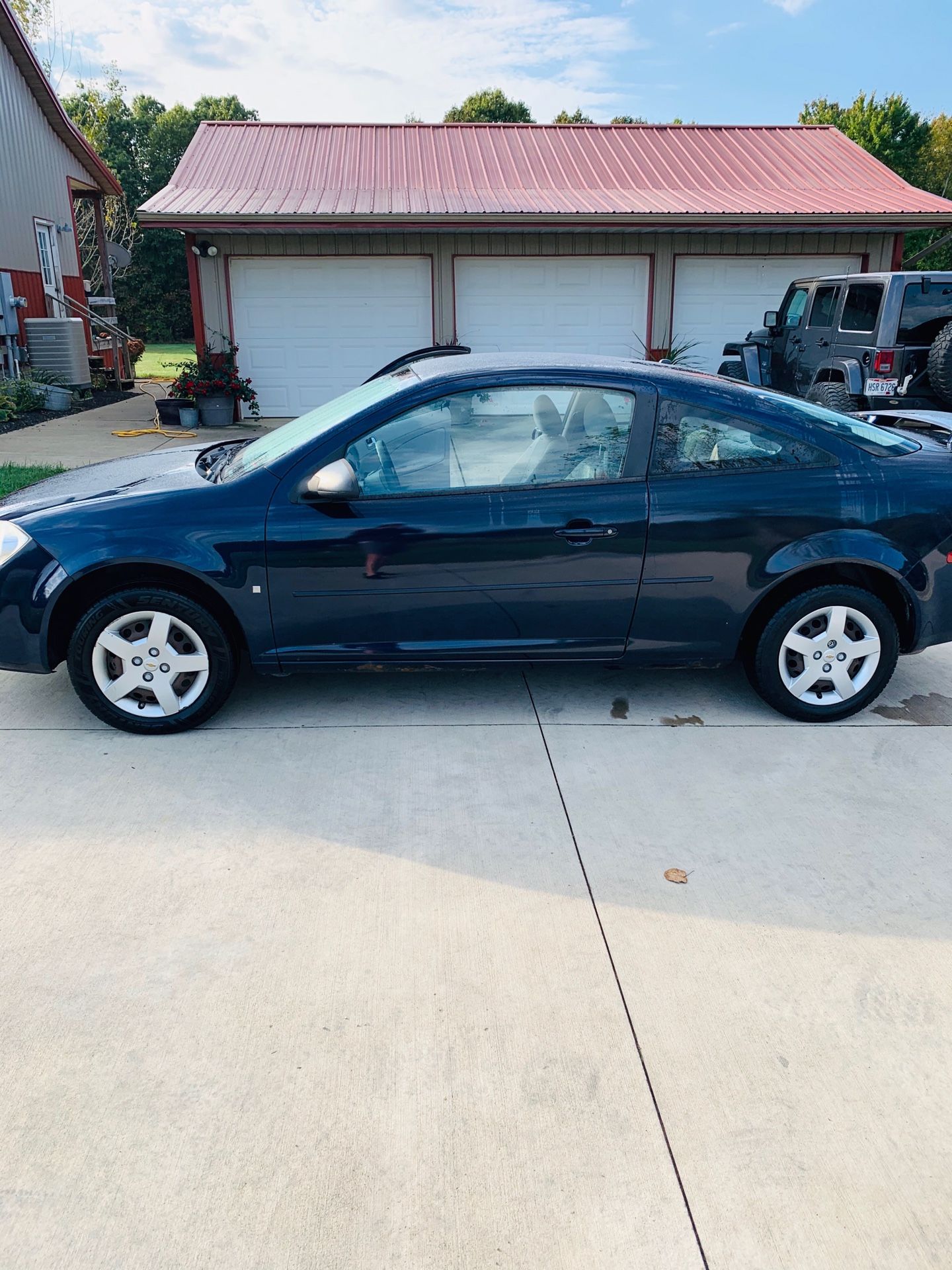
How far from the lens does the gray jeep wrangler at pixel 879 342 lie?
9.07m

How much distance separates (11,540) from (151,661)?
764 mm

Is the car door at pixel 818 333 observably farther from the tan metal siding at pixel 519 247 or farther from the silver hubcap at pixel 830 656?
the silver hubcap at pixel 830 656

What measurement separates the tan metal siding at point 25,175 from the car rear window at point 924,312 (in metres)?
14.4

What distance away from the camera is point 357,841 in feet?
11.5

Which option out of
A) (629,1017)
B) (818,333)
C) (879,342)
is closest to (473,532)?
(629,1017)

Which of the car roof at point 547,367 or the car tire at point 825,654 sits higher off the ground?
the car roof at point 547,367

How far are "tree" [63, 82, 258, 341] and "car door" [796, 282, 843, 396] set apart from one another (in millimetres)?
30540

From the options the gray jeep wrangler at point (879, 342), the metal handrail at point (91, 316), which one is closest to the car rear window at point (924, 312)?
the gray jeep wrangler at point (879, 342)

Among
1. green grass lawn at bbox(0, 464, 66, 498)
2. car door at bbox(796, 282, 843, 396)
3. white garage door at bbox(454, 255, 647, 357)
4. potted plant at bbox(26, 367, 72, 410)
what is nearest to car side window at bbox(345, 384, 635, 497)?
green grass lawn at bbox(0, 464, 66, 498)

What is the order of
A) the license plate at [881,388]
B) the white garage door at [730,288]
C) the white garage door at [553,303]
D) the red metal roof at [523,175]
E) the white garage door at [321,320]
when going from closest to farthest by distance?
1. the license plate at [881,388]
2. the red metal roof at [523,175]
3. the white garage door at [321,320]
4. the white garage door at [553,303]
5. the white garage door at [730,288]

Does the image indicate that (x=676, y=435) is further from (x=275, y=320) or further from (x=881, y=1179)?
(x=275, y=320)

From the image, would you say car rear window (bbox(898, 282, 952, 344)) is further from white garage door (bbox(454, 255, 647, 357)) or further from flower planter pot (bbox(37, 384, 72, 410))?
flower planter pot (bbox(37, 384, 72, 410))

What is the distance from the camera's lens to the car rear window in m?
9.12

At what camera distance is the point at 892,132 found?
3953 centimetres
